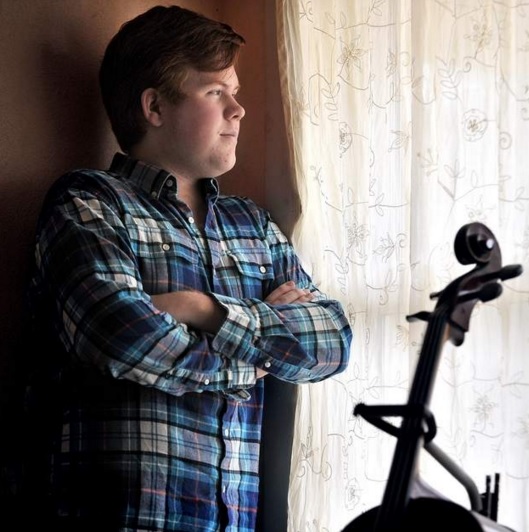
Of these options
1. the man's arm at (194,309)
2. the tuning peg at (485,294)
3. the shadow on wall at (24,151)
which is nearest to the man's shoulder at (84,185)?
the shadow on wall at (24,151)

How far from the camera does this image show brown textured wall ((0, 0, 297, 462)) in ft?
6.17

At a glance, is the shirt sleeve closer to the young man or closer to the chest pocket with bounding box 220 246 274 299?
the young man

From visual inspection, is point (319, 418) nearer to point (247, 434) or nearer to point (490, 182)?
point (247, 434)

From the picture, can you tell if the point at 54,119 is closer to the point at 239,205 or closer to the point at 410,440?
the point at 239,205

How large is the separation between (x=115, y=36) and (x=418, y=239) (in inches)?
34.0

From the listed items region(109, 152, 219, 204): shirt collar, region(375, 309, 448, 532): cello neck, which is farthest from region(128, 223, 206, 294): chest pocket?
region(375, 309, 448, 532): cello neck

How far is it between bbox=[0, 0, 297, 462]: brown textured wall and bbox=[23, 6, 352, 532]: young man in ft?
0.31

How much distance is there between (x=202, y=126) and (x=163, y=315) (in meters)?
0.51

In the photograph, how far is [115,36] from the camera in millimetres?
1982

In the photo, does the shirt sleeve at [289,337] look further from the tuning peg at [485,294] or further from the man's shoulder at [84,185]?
the tuning peg at [485,294]

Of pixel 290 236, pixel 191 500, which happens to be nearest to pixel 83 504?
pixel 191 500

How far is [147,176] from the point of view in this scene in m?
1.90

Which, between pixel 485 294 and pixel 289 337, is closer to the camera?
pixel 485 294

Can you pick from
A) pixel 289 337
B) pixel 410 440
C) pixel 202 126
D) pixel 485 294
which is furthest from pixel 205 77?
pixel 410 440
